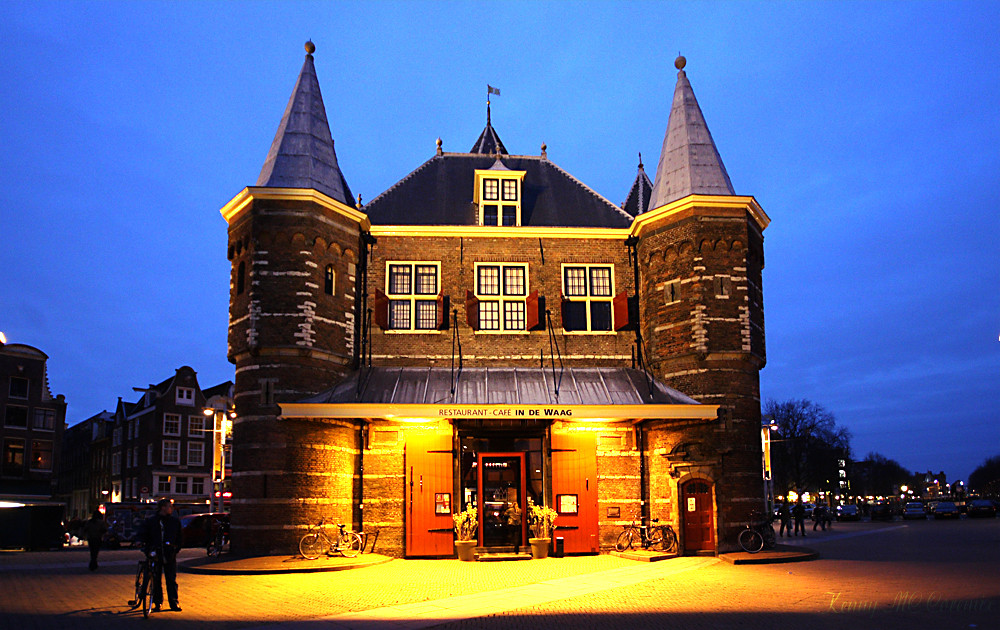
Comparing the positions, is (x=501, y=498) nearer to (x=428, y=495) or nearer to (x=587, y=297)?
(x=428, y=495)

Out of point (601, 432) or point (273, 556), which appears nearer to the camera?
point (273, 556)

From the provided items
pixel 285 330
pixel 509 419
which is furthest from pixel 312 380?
pixel 509 419

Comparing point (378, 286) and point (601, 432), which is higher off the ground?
point (378, 286)

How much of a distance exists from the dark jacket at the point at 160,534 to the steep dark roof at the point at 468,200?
523 inches

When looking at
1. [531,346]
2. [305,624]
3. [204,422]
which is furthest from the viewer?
[204,422]

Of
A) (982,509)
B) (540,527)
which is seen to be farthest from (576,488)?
(982,509)

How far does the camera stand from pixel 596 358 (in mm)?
23953

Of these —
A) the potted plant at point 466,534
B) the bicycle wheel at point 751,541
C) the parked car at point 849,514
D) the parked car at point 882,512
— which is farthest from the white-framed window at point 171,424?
the parked car at point 882,512

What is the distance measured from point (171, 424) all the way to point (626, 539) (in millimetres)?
42873

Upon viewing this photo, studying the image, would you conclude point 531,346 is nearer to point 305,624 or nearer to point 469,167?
point 469,167

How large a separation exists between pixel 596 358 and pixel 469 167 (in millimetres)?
8381

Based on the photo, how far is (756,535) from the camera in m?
20.4

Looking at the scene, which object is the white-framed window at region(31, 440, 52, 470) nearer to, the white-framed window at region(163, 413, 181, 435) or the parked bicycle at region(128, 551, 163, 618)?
the white-framed window at region(163, 413, 181, 435)

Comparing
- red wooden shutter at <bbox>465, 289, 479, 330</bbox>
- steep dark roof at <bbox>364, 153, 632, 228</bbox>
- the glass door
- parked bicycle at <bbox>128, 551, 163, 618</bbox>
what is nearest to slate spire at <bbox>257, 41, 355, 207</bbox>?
steep dark roof at <bbox>364, 153, 632, 228</bbox>
